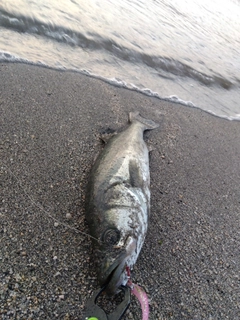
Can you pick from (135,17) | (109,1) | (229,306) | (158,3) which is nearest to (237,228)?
(229,306)

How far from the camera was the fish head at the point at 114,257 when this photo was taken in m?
2.50

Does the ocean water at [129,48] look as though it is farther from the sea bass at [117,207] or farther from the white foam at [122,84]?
the sea bass at [117,207]

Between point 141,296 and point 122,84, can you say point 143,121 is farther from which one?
point 141,296

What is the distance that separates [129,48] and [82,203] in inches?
199

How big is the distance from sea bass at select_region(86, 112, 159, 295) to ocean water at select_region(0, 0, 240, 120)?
2.50 meters

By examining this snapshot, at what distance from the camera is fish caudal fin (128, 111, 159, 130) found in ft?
15.8

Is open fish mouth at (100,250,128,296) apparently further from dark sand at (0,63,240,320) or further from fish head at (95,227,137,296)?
dark sand at (0,63,240,320)

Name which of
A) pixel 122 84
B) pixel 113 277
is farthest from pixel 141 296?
pixel 122 84

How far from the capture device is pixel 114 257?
2.60 m

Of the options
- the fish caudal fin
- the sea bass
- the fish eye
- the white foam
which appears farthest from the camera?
the white foam

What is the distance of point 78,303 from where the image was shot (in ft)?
7.97

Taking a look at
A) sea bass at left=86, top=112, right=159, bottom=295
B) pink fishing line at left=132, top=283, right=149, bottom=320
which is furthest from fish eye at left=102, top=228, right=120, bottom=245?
pink fishing line at left=132, top=283, right=149, bottom=320

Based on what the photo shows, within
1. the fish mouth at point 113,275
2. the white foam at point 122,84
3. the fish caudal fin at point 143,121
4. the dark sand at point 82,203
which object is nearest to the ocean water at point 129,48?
the white foam at point 122,84

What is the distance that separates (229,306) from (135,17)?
315 inches
